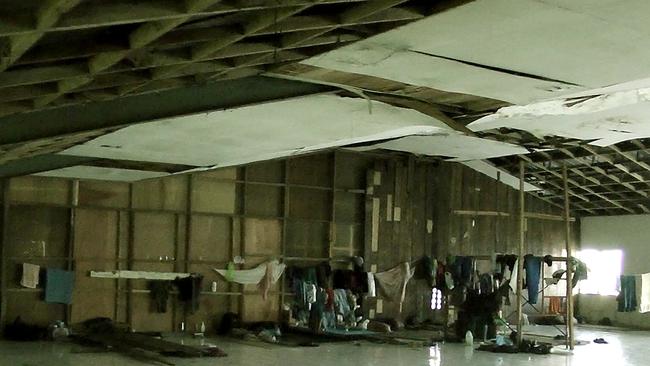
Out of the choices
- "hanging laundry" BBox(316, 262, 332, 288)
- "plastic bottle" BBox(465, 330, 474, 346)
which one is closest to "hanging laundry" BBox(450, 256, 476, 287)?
"plastic bottle" BBox(465, 330, 474, 346)

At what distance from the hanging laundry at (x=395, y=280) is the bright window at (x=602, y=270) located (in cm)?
490

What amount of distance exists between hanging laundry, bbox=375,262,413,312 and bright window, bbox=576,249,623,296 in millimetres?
4904

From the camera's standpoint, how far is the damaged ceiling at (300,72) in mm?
3039

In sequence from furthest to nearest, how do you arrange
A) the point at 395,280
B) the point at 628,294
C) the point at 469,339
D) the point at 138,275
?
1. the point at 628,294
2. the point at 395,280
3. the point at 138,275
4. the point at 469,339

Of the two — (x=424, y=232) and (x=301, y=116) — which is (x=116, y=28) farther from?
(x=424, y=232)

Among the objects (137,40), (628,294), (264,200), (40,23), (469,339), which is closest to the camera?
(40,23)

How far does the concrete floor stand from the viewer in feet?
29.1

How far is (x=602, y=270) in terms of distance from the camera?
A: 1723 cm

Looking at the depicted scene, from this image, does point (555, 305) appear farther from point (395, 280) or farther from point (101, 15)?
point (101, 15)

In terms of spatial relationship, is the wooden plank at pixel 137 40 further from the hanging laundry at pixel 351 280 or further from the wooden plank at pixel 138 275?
the hanging laundry at pixel 351 280

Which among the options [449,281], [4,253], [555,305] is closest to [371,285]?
[449,281]

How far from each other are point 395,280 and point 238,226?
338cm

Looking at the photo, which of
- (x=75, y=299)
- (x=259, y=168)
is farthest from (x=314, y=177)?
(x=75, y=299)

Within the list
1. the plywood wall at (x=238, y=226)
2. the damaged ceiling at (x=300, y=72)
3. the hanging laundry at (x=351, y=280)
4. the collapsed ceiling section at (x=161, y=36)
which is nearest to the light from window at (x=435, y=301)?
the plywood wall at (x=238, y=226)
